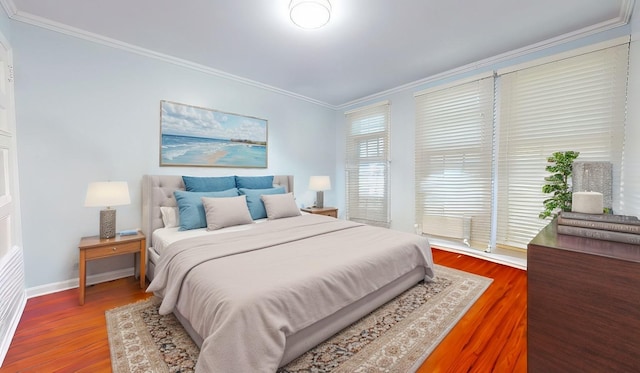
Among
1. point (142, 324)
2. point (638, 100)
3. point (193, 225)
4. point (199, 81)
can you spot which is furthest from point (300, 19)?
point (142, 324)

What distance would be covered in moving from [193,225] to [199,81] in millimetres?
1918

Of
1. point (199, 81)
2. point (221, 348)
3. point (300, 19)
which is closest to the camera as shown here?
point (221, 348)

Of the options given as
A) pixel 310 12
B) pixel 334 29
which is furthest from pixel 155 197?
pixel 334 29

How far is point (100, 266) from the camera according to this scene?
103 inches

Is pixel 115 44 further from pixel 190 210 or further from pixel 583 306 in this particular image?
pixel 583 306

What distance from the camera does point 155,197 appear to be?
2822 mm

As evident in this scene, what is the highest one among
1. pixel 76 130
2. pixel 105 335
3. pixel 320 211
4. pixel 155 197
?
pixel 76 130

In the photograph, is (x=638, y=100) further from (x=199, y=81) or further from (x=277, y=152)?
(x=199, y=81)

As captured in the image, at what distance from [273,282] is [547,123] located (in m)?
3.36

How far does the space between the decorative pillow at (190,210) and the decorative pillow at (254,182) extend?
635 mm

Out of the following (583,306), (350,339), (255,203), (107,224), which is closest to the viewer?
(583,306)

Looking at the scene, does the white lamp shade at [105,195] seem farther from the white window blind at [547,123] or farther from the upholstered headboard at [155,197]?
the white window blind at [547,123]

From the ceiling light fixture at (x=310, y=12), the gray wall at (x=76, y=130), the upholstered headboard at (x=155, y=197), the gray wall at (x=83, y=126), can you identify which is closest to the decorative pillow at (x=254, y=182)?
the gray wall at (x=83, y=126)

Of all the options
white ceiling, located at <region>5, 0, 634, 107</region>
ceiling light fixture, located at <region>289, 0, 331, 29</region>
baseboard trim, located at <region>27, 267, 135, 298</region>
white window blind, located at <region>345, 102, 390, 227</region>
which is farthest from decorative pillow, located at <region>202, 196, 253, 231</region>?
white window blind, located at <region>345, 102, 390, 227</region>
